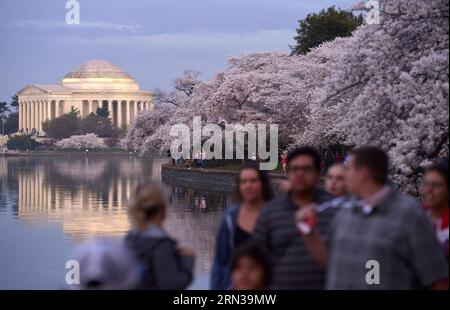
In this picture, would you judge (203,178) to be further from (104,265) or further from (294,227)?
(104,265)

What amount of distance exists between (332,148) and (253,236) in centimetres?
3940

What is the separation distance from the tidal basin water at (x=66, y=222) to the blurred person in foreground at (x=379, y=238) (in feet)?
29.0

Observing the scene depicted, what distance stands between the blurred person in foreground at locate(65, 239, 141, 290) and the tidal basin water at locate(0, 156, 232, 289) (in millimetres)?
9106

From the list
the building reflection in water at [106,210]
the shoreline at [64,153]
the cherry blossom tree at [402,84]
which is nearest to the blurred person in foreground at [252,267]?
the cherry blossom tree at [402,84]

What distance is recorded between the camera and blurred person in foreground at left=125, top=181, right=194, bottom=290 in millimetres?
7457

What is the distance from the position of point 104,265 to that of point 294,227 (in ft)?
5.63

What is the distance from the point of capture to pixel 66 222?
1251 inches

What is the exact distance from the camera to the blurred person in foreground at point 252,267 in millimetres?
7633

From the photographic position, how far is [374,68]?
19.5 m

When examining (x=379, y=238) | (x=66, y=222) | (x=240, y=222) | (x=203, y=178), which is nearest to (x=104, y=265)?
(x=379, y=238)

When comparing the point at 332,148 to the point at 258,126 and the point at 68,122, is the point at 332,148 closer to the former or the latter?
the point at 258,126

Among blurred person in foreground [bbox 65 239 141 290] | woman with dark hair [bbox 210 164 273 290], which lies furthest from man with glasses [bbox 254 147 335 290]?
blurred person in foreground [bbox 65 239 141 290]

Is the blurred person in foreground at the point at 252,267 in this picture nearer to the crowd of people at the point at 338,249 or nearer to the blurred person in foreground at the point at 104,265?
the crowd of people at the point at 338,249

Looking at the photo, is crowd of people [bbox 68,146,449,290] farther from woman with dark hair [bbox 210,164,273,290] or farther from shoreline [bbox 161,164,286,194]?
shoreline [bbox 161,164,286,194]
